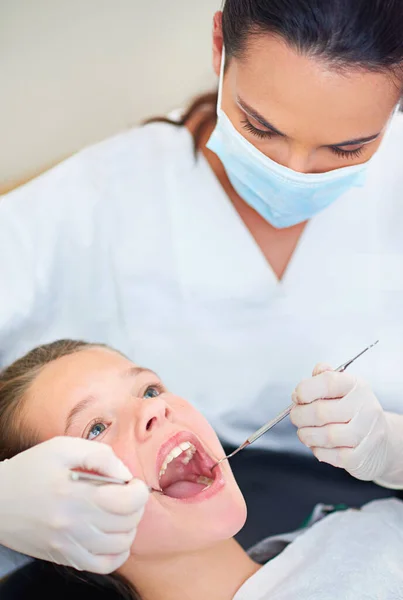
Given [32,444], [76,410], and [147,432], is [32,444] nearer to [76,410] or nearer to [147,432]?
[76,410]

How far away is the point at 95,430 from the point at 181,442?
16 centimetres

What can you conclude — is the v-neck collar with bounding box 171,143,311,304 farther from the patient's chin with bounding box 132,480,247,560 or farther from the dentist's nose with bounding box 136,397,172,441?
the patient's chin with bounding box 132,480,247,560

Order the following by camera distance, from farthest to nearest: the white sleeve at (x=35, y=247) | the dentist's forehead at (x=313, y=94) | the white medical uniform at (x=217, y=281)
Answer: the white medical uniform at (x=217, y=281), the white sleeve at (x=35, y=247), the dentist's forehead at (x=313, y=94)

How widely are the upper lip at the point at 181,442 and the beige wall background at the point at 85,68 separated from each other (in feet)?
3.34

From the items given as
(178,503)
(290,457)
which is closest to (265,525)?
(290,457)

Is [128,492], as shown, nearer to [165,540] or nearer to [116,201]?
[165,540]

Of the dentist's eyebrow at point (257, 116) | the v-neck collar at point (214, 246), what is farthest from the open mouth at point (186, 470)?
the dentist's eyebrow at point (257, 116)

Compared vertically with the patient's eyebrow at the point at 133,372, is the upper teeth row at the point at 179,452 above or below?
below

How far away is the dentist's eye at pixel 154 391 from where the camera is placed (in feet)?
4.43

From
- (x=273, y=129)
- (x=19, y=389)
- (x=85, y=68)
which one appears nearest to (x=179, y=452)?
(x=19, y=389)

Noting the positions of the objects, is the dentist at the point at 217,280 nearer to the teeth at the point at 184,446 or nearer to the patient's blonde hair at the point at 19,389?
the patient's blonde hair at the point at 19,389

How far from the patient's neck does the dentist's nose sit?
0.24 meters

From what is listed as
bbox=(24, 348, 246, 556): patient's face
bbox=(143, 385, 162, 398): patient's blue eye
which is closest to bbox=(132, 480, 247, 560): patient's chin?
bbox=(24, 348, 246, 556): patient's face

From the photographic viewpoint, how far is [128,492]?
105cm
